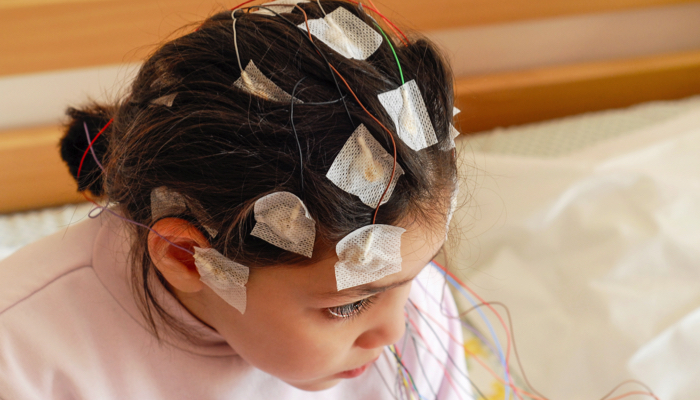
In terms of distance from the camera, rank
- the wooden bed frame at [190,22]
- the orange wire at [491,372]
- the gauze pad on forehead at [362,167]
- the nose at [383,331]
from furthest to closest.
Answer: the wooden bed frame at [190,22], the orange wire at [491,372], the nose at [383,331], the gauze pad on forehead at [362,167]

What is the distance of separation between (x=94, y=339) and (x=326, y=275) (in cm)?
31

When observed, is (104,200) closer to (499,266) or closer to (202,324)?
(202,324)

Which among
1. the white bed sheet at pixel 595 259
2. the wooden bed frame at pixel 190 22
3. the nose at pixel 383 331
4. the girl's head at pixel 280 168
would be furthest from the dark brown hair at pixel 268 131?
the wooden bed frame at pixel 190 22

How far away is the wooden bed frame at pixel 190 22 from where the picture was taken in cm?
118

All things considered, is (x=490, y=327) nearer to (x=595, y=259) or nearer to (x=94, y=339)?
(x=595, y=259)

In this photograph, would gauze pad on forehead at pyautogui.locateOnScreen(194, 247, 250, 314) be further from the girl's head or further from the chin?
the chin

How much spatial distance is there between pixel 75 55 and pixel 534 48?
1225 mm

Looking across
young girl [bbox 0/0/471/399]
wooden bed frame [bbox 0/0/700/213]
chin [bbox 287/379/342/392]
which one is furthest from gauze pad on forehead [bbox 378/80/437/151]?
wooden bed frame [bbox 0/0/700/213]

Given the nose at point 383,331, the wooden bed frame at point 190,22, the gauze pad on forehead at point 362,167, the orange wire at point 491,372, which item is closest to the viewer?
the gauze pad on forehead at point 362,167

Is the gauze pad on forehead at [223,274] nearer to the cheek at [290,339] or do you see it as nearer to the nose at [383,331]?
the cheek at [290,339]

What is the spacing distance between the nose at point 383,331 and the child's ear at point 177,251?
0.58 ft

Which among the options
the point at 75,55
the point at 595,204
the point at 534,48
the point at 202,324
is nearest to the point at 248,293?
the point at 202,324

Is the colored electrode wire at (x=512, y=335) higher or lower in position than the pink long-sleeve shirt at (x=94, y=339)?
lower

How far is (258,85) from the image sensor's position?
1.57ft
